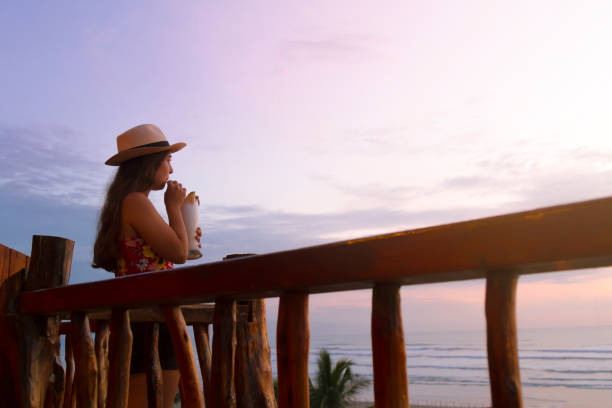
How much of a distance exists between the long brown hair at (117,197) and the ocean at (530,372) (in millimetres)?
23265

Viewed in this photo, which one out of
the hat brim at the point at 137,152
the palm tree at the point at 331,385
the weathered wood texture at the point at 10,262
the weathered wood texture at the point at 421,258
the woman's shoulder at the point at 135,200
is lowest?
the palm tree at the point at 331,385

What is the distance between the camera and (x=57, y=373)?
2682mm

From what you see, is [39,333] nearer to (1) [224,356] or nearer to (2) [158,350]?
(2) [158,350]

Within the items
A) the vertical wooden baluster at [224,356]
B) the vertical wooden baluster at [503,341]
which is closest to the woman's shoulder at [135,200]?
the vertical wooden baluster at [224,356]

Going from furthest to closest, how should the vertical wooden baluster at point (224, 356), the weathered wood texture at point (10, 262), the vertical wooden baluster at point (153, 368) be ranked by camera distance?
the vertical wooden baluster at point (153, 368), the weathered wood texture at point (10, 262), the vertical wooden baluster at point (224, 356)

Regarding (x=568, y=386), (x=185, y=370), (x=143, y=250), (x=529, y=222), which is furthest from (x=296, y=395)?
(x=568, y=386)

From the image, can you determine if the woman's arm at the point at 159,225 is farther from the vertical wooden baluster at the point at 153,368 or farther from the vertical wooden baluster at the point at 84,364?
the vertical wooden baluster at the point at 153,368

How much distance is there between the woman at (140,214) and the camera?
2.63m

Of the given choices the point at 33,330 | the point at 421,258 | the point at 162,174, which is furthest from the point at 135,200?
the point at 421,258

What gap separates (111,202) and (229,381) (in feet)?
4.99

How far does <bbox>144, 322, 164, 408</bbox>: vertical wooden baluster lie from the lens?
312cm

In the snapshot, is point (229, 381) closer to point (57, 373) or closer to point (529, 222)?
point (529, 222)

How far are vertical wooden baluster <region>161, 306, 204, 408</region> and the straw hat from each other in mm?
1312

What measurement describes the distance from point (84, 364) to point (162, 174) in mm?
1066
